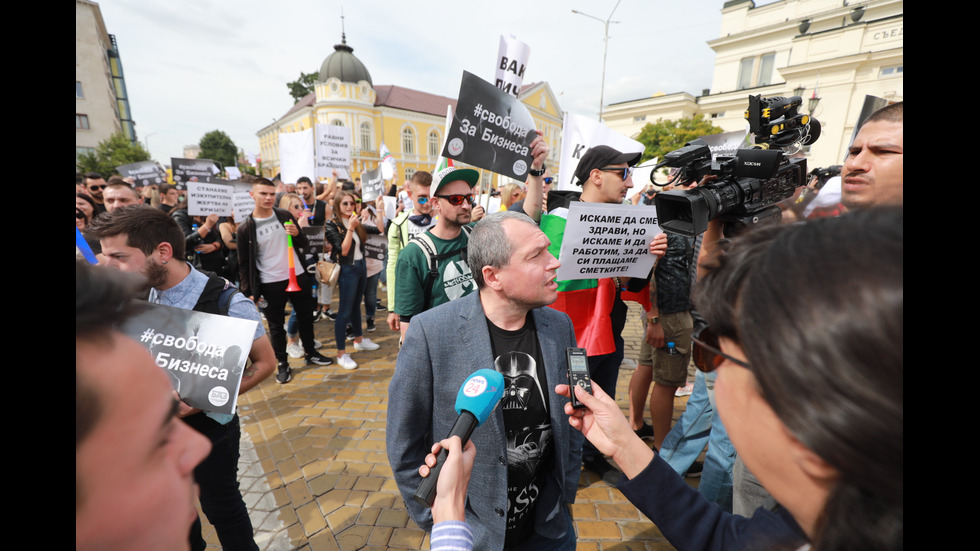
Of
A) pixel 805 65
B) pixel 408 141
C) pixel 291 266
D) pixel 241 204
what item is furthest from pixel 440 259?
pixel 408 141

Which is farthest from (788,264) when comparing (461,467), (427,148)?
(427,148)

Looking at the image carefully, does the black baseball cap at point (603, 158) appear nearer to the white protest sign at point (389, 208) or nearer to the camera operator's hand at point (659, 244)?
the camera operator's hand at point (659, 244)

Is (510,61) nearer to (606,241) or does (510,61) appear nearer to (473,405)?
(606,241)

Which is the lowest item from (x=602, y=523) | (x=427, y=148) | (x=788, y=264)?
(x=602, y=523)

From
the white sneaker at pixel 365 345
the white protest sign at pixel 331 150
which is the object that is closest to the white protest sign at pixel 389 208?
the white protest sign at pixel 331 150

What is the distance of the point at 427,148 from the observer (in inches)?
2111

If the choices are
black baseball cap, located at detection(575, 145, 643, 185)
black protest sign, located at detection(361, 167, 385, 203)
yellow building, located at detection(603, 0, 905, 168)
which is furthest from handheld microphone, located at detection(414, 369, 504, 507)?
yellow building, located at detection(603, 0, 905, 168)

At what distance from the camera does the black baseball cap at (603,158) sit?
314cm

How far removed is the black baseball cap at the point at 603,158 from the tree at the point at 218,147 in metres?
72.0

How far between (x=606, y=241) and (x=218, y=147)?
77.6 metres

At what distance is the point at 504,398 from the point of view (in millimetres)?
1819

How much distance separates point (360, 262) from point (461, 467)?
4.93 meters
